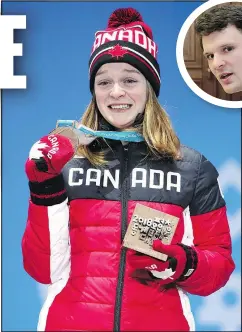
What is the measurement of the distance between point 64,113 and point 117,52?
0.54m

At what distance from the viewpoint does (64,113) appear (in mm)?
2426

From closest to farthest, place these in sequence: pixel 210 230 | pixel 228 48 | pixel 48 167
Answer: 1. pixel 48 167
2. pixel 210 230
3. pixel 228 48

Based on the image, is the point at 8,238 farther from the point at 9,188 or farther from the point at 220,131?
the point at 220,131

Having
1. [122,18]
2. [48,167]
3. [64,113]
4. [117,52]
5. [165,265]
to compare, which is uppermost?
[122,18]

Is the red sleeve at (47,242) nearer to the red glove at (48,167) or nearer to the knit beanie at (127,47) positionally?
the red glove at (48,167)

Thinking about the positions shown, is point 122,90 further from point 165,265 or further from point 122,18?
point 165,265

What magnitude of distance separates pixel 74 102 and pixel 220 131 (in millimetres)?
506

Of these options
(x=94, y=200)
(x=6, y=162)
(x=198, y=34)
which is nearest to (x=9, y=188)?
(x=6, y=162)

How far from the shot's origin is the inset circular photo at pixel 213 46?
2.38m

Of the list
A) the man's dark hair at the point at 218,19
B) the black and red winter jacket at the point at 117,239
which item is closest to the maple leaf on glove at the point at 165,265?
the black and red winter jacket at the point at 117,239

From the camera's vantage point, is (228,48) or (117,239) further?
(228,48)

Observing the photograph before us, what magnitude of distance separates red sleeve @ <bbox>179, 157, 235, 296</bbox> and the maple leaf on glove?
7 centimetres

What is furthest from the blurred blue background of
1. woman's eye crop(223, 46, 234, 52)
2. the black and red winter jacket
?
the black and red winter jacket

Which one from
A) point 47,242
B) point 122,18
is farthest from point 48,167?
point 122,18
